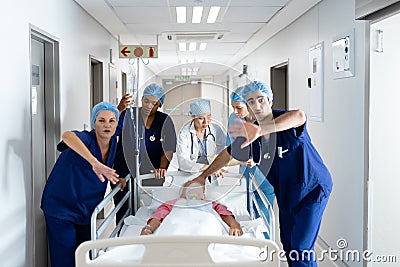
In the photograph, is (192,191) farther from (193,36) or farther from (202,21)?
(193,36)

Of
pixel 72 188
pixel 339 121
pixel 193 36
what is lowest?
pixel 72 188

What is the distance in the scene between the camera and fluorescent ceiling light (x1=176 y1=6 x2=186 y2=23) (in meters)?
4.78

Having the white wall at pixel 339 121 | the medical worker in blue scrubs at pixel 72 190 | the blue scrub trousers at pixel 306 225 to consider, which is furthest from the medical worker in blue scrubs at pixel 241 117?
the medical worker in blue scrubs at pixel 72 190

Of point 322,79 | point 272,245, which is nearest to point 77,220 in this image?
point 272,245

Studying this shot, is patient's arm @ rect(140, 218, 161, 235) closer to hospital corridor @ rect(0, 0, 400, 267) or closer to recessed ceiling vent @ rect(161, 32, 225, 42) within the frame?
hospital corridor @ rect(0, 0, 400, 267)

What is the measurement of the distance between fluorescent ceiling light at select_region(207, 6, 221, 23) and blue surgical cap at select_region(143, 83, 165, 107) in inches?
75.3

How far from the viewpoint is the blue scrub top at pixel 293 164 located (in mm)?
2947

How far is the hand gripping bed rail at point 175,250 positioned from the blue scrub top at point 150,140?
959 mm

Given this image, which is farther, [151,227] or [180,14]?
[180,14]

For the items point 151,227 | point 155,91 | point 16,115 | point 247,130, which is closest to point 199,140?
point 247,130

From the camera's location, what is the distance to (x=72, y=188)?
312cm

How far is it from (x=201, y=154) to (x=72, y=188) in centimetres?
88

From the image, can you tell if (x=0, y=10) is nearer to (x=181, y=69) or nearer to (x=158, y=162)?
(x=181, y=69)
